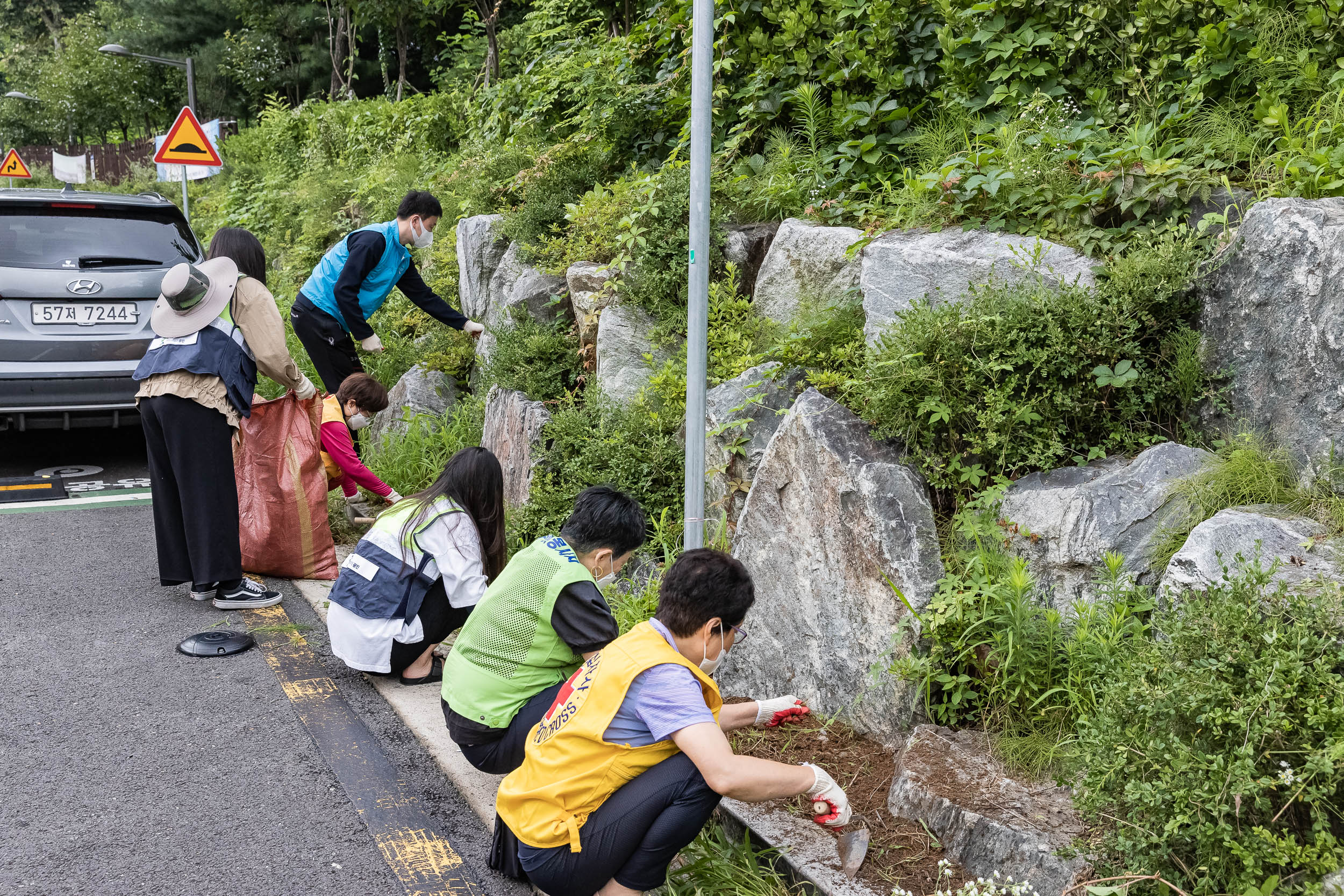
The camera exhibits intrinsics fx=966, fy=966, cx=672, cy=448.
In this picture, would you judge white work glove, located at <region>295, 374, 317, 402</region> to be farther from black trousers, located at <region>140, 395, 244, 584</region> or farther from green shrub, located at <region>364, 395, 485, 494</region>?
green shrub, located at <region>364, 395, 485, 494</region>

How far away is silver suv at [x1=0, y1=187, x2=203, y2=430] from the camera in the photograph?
6.54m

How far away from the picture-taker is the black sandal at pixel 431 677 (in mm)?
4266

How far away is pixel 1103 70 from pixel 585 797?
4.26 metres

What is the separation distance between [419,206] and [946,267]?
11.5 ft

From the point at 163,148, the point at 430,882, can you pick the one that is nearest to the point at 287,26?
the point at 163,148

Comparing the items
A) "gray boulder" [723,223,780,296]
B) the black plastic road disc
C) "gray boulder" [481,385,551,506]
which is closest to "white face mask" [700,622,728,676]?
"gray boulder" [481,385,551,506]

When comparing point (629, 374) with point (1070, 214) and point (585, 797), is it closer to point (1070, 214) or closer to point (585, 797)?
point (1070, 214)

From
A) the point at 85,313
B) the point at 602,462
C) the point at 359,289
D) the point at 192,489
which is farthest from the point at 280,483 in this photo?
the point at 85,313

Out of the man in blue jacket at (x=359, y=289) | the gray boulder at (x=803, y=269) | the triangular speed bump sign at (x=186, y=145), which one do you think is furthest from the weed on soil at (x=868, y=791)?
the triangular speed bump sign at (x=186, y=145)

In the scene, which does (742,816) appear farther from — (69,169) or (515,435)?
(69,169)

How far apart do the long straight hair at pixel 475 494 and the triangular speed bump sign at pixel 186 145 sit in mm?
8406

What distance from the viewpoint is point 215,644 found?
4535 millimetres

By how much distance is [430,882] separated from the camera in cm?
295

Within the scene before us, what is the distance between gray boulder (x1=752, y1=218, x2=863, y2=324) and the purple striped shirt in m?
2.44
